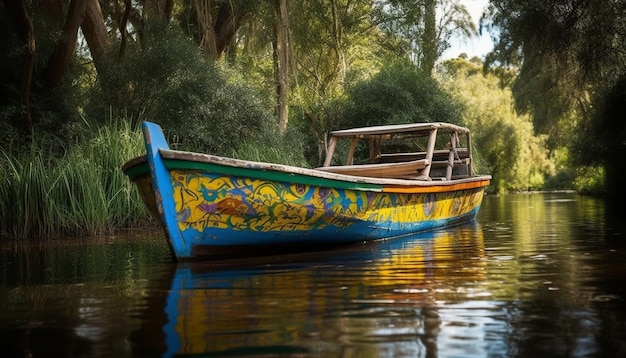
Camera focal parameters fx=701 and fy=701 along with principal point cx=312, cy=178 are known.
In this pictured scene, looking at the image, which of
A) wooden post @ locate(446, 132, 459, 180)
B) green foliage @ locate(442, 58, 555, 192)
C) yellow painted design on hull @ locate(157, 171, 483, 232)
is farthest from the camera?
green foliage @ locate(442, 58, 555, 192)

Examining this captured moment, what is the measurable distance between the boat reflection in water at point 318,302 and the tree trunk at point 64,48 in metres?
7.72

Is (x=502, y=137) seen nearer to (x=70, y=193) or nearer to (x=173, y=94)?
(x=173, y=94)

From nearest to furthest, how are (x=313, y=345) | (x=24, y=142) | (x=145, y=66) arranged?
(x=313, y=345)
(x=24, y=142)
(x=145, y=66)

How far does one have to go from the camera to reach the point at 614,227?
10336 millimetres

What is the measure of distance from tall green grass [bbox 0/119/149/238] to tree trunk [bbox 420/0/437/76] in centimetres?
1613

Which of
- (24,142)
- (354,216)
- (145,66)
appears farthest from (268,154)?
(354,216)

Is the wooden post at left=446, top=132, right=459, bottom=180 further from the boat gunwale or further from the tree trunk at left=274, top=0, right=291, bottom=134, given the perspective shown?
the tree trunk at left=274, top=0, right=291, bottom=134

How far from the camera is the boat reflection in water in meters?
3.17

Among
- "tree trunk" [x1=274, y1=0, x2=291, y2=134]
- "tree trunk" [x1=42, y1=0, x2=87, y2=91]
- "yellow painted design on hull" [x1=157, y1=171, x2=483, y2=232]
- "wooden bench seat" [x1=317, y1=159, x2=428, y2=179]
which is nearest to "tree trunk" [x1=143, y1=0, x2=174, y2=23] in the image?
"tree trunk" [x1=274, y1=0, x2=291, y2=134]

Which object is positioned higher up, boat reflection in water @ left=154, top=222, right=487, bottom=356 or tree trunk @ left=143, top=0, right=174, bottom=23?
tree trunk @ left=143, top=0, right=174, bottom=23

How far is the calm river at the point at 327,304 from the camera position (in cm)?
314

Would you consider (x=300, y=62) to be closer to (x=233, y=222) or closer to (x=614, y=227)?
(x=614, y=227)

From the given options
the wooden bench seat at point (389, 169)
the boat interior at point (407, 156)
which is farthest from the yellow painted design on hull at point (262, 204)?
the boat interior at point (407, 156)

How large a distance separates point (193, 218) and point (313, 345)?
12.1 ft
